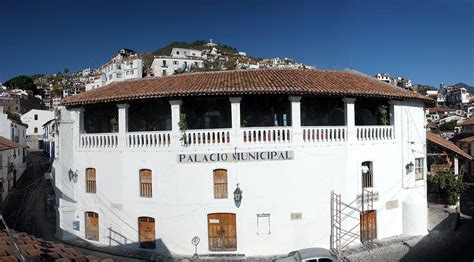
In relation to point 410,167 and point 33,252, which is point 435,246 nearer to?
point 410,167

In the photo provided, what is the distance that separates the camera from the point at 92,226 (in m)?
20.2

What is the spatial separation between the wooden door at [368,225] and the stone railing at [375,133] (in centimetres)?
382

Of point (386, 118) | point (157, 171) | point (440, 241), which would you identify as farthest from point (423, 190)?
point (157, 171)

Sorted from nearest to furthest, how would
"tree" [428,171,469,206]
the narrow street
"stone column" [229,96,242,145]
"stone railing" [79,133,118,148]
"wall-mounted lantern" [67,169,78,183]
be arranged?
1. "stone column" [229,96,242,145]
2. "stone railing" [79,133,118,148]
3. "wall-mounted lantern" [67,169,78,183]
4. the narrow street
5. "tree" [428,171,469,206]

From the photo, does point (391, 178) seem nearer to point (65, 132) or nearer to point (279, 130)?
point (279, 130)

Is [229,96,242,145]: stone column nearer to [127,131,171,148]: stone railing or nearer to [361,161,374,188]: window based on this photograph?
[127,131,171,148]: stone railing

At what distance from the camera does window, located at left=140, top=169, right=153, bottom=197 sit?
18.5m

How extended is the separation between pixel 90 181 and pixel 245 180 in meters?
8.84

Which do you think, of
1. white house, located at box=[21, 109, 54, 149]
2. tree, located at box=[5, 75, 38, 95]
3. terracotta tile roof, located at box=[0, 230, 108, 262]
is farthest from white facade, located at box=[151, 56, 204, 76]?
terracotta tile roof, located at box=[0, 230, 108, 262]

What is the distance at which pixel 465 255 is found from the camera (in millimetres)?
17125

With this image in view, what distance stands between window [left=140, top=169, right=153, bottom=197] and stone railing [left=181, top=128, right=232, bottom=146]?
272 centimetres

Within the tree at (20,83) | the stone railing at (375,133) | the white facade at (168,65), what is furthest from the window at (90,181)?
the tree at (20,83)

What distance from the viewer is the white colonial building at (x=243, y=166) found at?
17.5 m

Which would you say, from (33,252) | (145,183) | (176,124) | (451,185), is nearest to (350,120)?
(176,124)
